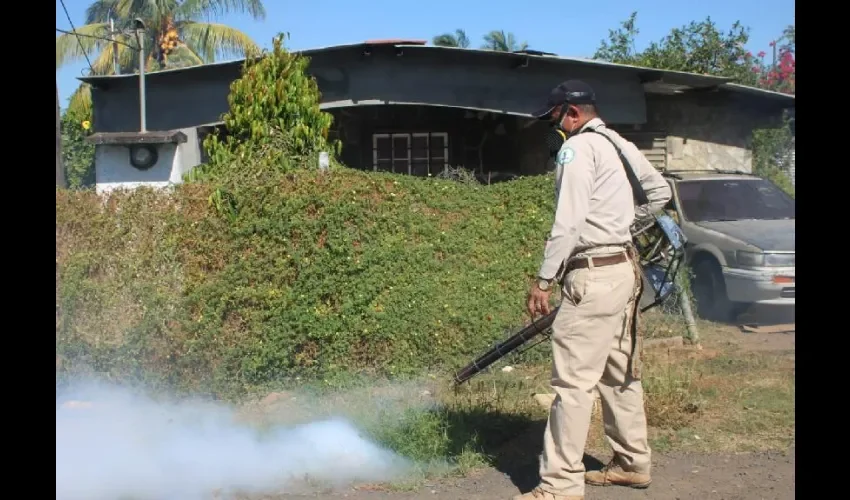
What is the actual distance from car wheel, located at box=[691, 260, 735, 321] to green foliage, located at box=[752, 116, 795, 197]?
18.2 ft

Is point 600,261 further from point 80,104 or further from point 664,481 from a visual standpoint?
point 80,104

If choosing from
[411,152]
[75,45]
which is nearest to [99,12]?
[75,45]

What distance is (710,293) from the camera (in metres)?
9.76

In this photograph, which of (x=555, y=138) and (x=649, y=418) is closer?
(x=555, y=138)

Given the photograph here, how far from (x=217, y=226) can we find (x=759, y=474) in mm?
4174

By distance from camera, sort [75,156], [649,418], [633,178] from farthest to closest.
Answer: [75,156] → [649,418] → [633,178]

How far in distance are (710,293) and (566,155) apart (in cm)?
626

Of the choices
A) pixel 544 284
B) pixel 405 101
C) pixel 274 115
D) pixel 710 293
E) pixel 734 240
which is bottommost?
pixel 710 293

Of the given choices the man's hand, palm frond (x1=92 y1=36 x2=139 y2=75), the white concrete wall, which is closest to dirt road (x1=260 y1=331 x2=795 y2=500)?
the man's hand

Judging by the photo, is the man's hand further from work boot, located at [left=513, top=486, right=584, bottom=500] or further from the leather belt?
work boot, located at [left=513, top=486, right=584, bottom=500]

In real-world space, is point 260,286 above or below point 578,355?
above

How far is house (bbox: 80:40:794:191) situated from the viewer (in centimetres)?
1185

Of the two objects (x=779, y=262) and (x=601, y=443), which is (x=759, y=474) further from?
(x=779, y=262)
